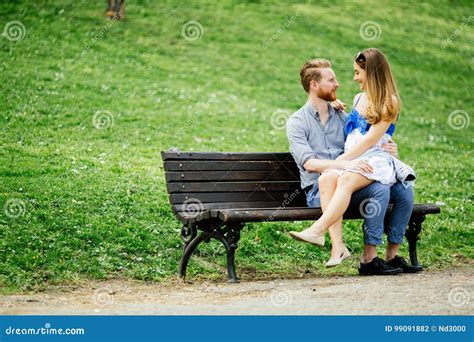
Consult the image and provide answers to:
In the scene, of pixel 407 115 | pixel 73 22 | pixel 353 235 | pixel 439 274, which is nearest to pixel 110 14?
pixel 73 22

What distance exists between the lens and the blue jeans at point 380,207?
6816 mm

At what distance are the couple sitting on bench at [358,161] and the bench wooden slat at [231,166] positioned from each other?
0.39 m

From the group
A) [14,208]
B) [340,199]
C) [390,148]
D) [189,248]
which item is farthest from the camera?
[14,208]

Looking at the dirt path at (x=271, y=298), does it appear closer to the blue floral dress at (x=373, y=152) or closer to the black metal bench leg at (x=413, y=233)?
the black metal bench leg at (x=413, y=233)

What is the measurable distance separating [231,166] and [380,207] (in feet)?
4.57

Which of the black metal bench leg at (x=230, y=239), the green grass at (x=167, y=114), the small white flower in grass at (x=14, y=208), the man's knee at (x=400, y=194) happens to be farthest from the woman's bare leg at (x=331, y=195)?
the small white flower in grass at (x=14, y=208)

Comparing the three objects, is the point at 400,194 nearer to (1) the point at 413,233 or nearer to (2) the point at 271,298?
(1) the point at 413,233

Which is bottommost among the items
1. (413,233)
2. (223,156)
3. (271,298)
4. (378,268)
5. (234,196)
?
(271,298)

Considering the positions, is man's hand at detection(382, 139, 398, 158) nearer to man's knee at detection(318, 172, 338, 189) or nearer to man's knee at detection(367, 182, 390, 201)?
man's knee at detection(367, 182, 390, 201)

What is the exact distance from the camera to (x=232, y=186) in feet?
24.5

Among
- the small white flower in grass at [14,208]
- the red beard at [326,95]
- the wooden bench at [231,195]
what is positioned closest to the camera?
the wooden bench at [231,195]

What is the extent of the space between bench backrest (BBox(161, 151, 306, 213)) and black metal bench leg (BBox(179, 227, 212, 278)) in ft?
0.84

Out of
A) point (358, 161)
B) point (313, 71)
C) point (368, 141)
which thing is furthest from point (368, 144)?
point (313, 71)

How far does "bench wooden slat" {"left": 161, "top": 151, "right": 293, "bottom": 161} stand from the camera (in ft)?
23.9
